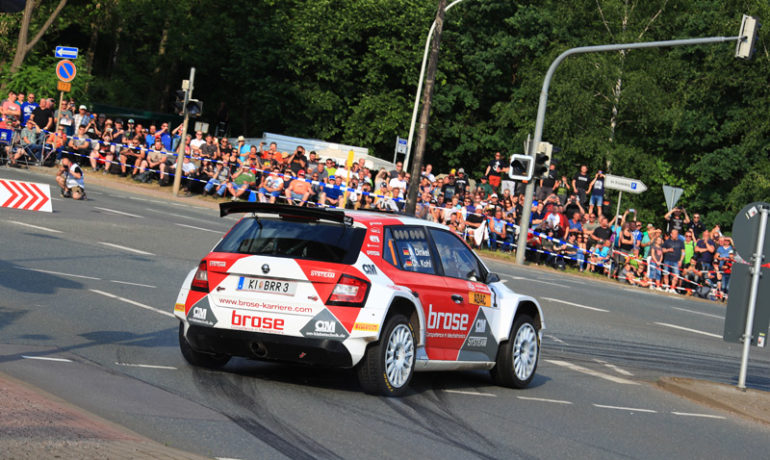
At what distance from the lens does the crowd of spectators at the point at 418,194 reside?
3123cm

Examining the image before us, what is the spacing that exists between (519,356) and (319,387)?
251 cm

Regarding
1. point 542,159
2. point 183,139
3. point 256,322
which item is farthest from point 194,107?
point 256,322

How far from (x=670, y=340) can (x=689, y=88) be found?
38.2 m

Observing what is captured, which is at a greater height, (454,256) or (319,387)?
(454,256)

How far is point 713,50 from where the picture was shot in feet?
173

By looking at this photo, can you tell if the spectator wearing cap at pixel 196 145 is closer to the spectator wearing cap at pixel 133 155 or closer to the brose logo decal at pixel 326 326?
the spectator wearing cap at pixel 133 155

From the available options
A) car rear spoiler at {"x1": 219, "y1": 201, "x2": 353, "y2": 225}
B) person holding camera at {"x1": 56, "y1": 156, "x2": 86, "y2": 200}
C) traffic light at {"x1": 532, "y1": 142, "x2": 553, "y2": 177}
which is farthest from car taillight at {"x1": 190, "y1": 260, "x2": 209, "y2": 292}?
traffic light at {"x1": 532, "y1": 142, "x2": 553, "y2": 177}

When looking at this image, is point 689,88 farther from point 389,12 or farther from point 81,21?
point 81,21

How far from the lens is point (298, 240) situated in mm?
9930

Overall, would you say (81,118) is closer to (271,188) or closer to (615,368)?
(271,188)

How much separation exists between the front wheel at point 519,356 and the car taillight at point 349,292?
2488mm

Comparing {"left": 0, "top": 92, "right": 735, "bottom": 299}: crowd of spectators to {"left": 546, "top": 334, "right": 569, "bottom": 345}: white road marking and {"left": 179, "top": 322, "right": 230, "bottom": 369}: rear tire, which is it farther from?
{"left": 179, "top": 322, "right": 230, "bottom": 369}: rear tire

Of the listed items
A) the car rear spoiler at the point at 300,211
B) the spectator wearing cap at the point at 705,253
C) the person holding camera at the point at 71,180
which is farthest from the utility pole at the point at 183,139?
the car rear spoiler at the point at 300,211

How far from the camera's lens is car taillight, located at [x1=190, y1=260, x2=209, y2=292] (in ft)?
32.6
